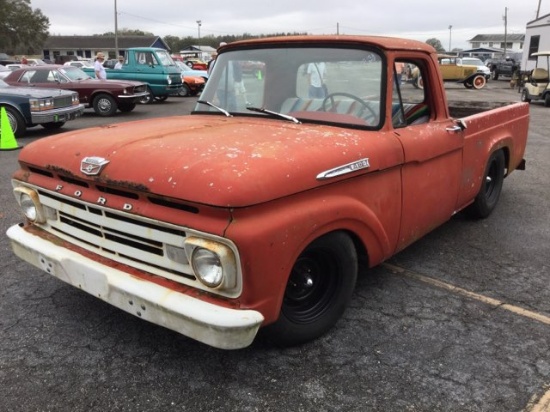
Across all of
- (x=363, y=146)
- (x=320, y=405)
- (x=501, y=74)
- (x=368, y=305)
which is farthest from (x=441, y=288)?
(x=501, y=74)

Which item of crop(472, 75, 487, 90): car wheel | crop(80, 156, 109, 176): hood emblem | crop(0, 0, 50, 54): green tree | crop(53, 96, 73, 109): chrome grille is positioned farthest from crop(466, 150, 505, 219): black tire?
crop(0, 0, 50, 54): green tree

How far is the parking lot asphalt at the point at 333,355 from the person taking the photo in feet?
8.05

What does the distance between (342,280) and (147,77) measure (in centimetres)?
1622

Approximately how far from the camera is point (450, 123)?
12.8ft

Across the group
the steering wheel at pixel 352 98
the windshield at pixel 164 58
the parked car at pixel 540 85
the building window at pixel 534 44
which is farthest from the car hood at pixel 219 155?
the building window at pixel 534 44

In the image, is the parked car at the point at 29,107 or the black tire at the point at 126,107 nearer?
the parked car at the point at 29,107

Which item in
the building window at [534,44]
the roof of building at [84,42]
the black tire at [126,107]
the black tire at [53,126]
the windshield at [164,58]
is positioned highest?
the roof of building at [84,42]

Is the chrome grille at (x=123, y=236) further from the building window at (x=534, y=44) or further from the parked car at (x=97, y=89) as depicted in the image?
the building window at (x=534, y=44)

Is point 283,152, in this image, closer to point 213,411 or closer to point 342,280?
point 342,280

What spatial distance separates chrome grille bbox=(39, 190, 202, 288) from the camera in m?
2.44

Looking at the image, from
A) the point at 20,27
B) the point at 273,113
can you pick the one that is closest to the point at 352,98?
the point at 273,113

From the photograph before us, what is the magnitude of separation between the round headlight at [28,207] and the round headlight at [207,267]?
4.50 feet

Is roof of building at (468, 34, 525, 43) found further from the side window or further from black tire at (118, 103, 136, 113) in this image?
the side window

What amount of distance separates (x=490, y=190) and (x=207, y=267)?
3936mm
